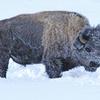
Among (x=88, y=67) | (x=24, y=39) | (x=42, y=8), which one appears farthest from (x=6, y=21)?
(x=42, y=8)

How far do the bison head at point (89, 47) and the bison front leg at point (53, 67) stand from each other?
12.6 inches

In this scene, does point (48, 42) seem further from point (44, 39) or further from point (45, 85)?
point (45, 85)

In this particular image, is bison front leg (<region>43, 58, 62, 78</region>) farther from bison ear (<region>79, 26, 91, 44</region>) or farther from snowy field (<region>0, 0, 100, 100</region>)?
bison ear (<region>79, 26, 91, 44</region>)

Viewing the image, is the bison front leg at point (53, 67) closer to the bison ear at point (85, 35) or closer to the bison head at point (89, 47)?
the bison head at point (89, 47)

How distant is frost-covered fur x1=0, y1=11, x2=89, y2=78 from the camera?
859cm

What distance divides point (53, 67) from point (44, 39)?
45 cm

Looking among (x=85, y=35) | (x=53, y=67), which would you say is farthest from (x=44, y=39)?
(x=85, y=35)

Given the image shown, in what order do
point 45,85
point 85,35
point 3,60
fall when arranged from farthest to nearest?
point 3,60, point 85,35, point 45,85

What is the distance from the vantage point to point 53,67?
28.4 feet

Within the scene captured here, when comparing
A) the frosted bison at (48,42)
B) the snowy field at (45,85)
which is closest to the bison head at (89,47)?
the frosted bison at (48,42)

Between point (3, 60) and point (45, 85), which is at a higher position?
point (45, 85)

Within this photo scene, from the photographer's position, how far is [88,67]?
28.0 feet

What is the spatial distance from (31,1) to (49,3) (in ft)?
2.97

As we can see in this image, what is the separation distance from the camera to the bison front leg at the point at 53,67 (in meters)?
8.62
